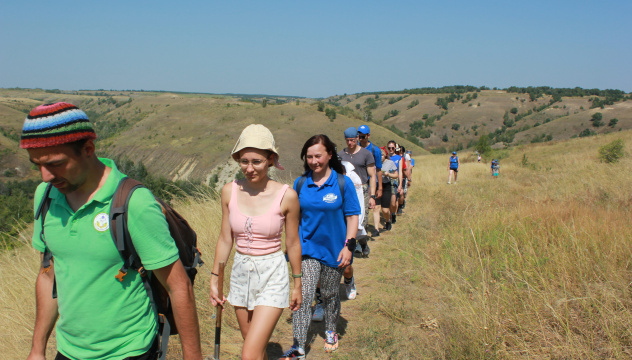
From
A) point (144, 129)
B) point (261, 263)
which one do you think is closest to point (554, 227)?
point (261, 263)

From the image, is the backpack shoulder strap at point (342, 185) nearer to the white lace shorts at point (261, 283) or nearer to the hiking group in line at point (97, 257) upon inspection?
the white lace shorts at point (261, 283)

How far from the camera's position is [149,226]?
161 cm

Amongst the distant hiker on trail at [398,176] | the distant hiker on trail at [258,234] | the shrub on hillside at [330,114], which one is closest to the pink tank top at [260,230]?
the distant hiker on trail at [258,234]

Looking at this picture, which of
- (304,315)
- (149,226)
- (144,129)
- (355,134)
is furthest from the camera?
(144,129)

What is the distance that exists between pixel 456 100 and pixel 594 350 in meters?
146

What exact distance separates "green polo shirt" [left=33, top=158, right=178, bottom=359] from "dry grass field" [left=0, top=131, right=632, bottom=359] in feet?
6.33

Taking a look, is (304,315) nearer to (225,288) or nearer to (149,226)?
(225,288)

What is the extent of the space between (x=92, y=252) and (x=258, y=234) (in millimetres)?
1137

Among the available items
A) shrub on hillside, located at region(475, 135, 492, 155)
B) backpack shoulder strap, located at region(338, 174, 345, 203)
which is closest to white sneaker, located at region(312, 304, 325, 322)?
backpack shoulder strap, located at region(338, 174, 345, 203)

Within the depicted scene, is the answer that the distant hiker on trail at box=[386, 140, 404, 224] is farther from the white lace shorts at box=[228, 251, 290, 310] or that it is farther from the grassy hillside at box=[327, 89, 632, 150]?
the grassy hillside at box=[327, 89, 632, 150]

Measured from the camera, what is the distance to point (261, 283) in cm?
260

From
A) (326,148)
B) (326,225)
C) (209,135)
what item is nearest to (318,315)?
(326,225)

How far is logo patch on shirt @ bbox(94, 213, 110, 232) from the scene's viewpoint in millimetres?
1587

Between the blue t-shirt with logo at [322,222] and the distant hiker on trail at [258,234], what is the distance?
0.75 m
